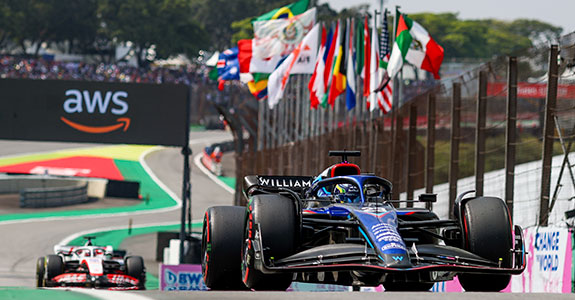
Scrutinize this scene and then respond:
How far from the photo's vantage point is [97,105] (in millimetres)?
26094

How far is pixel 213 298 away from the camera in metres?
5.99

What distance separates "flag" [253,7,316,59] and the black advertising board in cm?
396

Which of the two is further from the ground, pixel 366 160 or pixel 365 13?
pixel 365 13

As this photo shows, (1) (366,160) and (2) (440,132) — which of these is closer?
(2) (440,132)

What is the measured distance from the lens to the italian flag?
2142cm

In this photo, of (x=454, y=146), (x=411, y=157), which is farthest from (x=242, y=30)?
(x=454, y=146)

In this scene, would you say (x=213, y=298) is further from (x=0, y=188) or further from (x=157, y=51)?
(x=157, y=51)

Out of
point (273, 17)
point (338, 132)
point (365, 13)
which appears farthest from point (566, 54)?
point (273, 17)

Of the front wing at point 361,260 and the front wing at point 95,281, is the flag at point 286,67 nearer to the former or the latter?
the front wing at point 95,281

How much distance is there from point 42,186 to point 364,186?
47.0m

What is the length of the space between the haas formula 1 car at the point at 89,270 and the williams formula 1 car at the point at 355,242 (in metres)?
11.7

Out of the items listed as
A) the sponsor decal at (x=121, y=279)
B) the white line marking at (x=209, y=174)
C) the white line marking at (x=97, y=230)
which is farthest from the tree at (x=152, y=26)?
the sponsor decal at (x=121, y=279)

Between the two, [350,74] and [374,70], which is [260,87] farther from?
[374,70]

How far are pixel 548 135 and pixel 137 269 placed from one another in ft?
36.7
